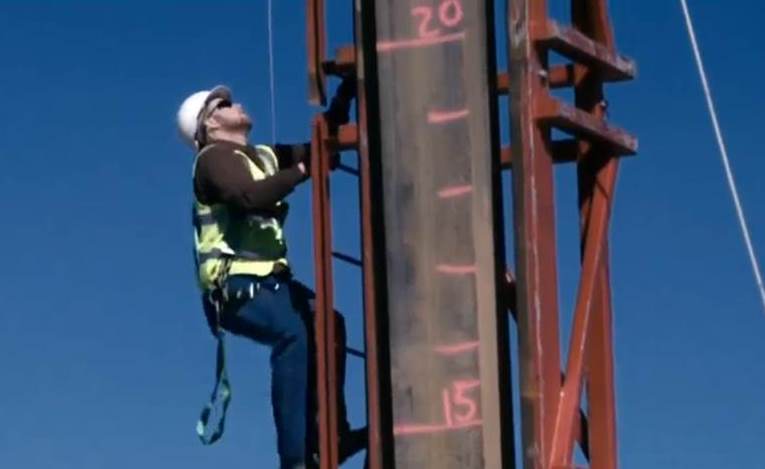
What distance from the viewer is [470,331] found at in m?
9.68

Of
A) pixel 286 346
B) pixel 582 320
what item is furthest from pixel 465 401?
pixel 286 346

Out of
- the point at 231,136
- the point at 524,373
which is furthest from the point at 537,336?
the point at 231,136

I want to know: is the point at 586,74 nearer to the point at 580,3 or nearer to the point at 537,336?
the point at 580,3

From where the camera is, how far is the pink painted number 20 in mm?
9930

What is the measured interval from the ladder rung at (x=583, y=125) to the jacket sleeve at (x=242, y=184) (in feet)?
4.93

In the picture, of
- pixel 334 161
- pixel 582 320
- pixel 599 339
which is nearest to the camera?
pixel 582 320

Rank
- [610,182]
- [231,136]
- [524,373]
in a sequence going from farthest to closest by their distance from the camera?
[231,136], [610,182], [524,373]

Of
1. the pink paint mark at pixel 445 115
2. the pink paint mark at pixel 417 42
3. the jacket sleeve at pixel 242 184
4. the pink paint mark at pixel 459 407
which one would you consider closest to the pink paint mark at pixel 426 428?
the pink paint mark at pixel 459 407

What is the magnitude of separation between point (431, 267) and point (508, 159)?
1.98 ft

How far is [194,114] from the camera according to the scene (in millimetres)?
11195

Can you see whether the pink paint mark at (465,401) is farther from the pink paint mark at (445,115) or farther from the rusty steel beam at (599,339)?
the pink paint mark at (445,115)

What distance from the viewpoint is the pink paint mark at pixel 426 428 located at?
378 inches

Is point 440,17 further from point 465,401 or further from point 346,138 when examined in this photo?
point 465,401

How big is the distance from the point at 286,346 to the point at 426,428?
130cm
